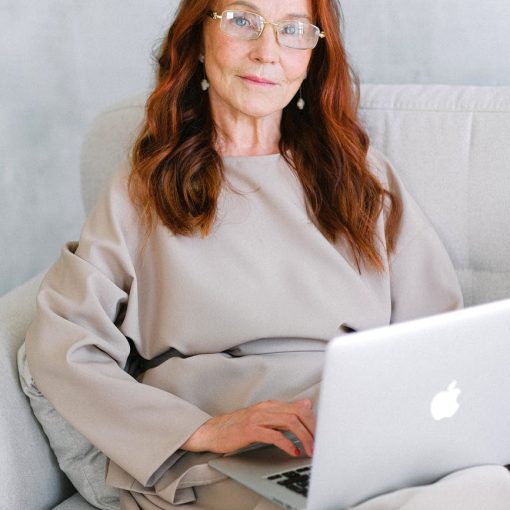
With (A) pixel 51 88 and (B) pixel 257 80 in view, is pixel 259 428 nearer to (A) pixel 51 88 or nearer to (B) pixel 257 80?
(B) pixel 257 80

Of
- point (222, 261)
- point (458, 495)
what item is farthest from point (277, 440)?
point (222, 261)

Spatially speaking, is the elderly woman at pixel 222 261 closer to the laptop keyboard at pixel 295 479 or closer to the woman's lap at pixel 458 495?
the laptop keyboard at pixel 295 479

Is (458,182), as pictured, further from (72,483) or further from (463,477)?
(72,483)

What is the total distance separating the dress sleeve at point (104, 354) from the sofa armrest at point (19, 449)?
60 mm

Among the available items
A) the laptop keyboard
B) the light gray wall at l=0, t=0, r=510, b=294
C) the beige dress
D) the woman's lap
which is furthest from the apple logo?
Result: the light gray wall at l=0, t=0, r=510, b=294

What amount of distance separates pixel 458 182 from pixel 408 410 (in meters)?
→ 0.79

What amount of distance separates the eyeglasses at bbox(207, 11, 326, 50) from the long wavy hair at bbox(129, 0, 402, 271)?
0.21 feet

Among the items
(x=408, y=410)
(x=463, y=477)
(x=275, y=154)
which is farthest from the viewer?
(x=275, y=154)

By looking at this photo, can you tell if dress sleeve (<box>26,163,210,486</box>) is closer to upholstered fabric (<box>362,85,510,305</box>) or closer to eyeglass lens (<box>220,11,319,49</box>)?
eyeglass lens (<box>220,11,319,49</box>)

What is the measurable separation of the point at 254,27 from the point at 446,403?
0.83 m

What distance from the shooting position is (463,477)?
54.2 inches

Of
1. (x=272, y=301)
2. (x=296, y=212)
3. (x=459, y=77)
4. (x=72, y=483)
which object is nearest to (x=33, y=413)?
(x=72, y=483)

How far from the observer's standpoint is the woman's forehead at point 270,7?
181 cm

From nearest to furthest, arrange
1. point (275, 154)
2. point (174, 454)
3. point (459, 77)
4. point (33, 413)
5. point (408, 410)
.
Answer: point (408, 410) < point (174, 454) < point (33, 413) < point (275, 154) < point (459, 77)
